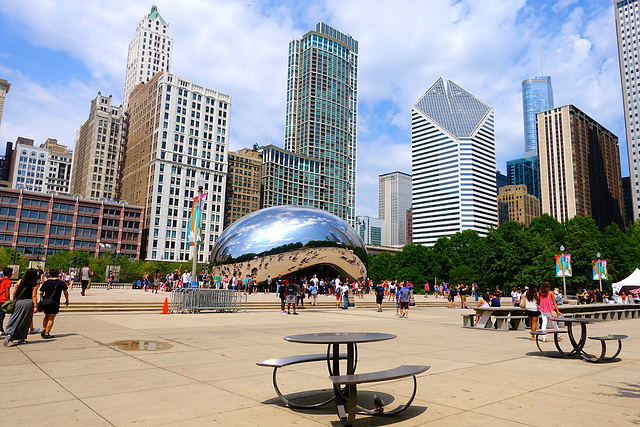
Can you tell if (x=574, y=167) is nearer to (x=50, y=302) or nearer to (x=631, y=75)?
(x=631, y=75)

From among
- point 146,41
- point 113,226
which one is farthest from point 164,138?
point 146,41

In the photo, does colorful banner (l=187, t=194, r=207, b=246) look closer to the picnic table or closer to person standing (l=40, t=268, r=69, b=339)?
person standing (l=40, t=268, r=69, b=339)

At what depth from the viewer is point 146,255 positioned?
111 m

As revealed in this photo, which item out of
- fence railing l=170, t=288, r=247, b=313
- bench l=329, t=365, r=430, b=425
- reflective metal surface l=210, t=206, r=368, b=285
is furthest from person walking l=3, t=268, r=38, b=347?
reflective metal surface l=210, t=206, r=368, b=285

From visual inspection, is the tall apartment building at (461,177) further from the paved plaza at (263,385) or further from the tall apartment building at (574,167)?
the paved plaza at (263,385)

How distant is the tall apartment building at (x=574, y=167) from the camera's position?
553 ft

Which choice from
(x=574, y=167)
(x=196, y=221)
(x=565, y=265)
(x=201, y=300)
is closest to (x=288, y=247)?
(x=196, y=221)

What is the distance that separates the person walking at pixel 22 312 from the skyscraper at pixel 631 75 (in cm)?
16923

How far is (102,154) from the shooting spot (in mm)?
141125

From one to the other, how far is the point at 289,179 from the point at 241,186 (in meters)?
27.2

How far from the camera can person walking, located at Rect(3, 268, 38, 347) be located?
932 centimetres

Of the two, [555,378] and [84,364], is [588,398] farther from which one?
[84,364]

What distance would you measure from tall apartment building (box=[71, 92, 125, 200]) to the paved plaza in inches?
5647

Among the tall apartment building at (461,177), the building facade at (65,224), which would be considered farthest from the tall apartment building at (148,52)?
the tall apartment building at (461,177)
